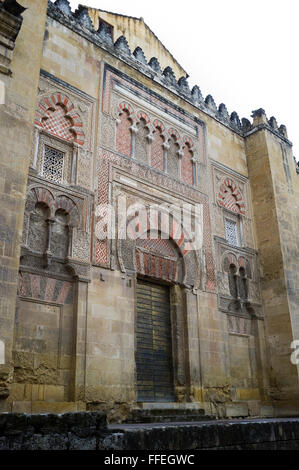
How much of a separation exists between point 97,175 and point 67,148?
63 centimetres

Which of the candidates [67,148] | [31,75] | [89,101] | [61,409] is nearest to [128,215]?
[67,148]

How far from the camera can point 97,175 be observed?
23.9 ft

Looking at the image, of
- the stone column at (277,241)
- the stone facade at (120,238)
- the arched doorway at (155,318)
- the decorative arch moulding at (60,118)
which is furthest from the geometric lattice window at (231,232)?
the decorative arch moulding at (60,118)

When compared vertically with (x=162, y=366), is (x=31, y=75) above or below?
above

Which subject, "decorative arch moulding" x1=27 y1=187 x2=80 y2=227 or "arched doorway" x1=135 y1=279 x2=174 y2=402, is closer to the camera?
"decorative arch moulding" x1=27 y1=187 x2=80 y2=227

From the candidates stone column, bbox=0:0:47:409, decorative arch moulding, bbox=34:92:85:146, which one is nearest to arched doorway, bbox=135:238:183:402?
A: decorative arch moulding, bbox=34:92:85:146

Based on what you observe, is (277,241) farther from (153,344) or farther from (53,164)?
(53,164)

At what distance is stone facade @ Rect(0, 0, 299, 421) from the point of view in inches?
224

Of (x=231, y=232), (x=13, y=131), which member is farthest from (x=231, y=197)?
(x=13, y=131)

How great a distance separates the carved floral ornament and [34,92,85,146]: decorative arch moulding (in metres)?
3.53

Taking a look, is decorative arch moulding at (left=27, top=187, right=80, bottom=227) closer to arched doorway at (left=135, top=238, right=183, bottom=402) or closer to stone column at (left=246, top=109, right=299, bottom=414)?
arched doorway at (left=135, top=238, right=183, bottom=402)

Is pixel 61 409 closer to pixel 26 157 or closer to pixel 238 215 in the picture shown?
pixel 26 157

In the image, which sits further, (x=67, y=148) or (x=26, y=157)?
(x=67, y=148)

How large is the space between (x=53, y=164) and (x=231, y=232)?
4.25 metres
